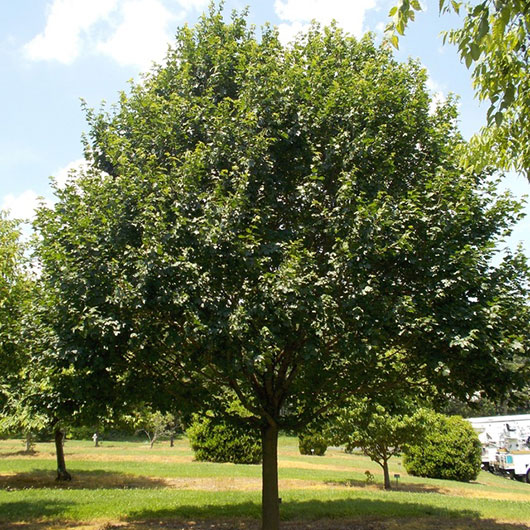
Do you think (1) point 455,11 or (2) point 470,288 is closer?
(1) point 455,11


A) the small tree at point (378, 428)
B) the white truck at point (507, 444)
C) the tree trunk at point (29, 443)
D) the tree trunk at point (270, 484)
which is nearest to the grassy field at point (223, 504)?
the tree trunk at point (270, 484)

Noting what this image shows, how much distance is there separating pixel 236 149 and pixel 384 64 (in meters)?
4.79

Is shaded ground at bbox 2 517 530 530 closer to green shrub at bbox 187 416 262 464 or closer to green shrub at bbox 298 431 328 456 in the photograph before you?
green shrub at bbox 187 416 262 464

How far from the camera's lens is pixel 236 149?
948 cm

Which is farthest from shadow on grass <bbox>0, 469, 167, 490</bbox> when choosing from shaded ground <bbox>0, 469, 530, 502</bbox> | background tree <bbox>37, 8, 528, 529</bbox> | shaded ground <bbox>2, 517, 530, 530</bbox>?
background tree <bbox>37, 8, 528, 529</bbox>

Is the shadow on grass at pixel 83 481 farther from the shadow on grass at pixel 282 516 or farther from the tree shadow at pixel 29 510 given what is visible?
the shadow on grass at pixel 282 516

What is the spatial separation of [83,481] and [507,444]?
31.3 meters

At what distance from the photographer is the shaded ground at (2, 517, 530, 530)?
11500 millimetres

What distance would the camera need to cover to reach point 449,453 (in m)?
28.1

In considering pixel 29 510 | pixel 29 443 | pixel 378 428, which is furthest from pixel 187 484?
pixel 29 443

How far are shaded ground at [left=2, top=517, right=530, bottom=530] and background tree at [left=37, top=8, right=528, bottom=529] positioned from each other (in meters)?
1.68

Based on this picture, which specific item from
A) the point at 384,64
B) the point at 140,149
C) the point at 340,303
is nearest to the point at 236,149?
the point at 140,149

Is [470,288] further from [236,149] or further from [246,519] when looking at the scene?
[246,519]

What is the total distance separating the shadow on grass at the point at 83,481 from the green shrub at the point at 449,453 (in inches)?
607
